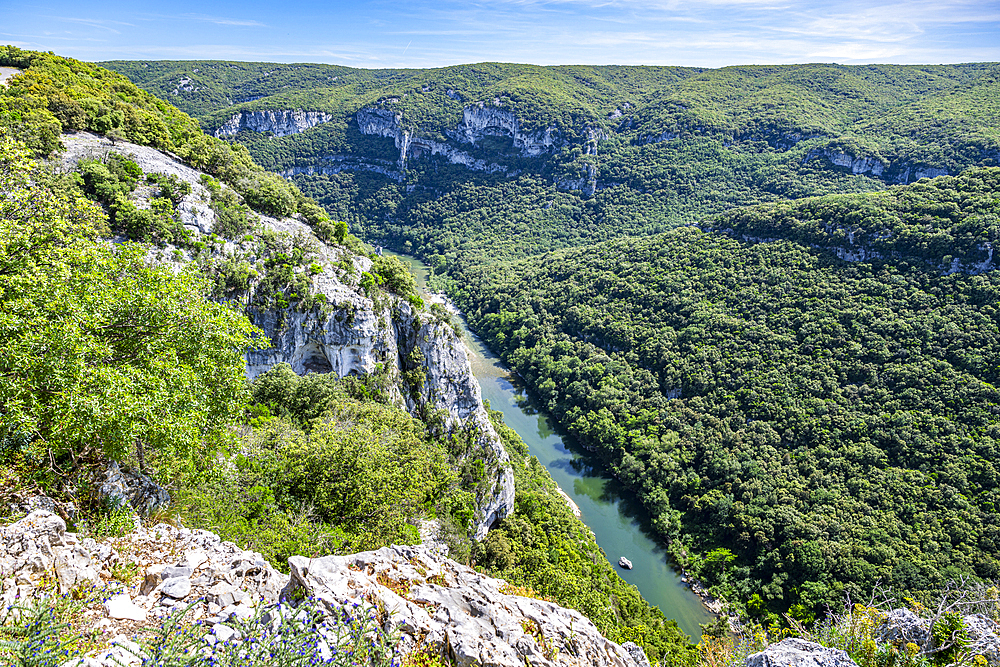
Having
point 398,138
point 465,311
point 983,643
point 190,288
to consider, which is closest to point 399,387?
point 190,288

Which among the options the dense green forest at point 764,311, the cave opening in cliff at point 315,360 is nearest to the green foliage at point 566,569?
the dense green forest at point 764,311

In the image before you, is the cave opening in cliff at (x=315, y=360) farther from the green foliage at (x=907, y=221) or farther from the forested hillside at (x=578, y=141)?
the forested hillside at (x=578, y=141)

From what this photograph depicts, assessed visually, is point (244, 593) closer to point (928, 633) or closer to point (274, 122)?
point (928, 633)

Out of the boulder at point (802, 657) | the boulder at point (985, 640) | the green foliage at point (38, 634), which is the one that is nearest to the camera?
the green foliage at point (38, 634)

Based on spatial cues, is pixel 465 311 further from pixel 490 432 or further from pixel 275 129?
pixel 275 129

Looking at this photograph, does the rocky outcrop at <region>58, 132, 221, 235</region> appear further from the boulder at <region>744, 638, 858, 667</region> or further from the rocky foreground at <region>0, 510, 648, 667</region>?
the boulder at <region>744, 638, 858, 667</region>
